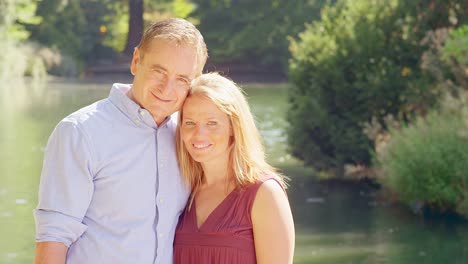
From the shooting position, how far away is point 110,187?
152 inches

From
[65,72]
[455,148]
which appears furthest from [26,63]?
[455,148]

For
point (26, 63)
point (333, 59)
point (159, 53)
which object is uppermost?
point (26, 63)

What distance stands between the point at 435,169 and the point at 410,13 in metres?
3.44

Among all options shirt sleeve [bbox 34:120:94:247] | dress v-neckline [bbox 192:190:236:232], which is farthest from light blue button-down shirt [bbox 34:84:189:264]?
dress v-neckline [bbox 192:190:236:232]

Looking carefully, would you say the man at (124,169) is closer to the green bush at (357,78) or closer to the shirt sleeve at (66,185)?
the shirt sleeve at (66,185)

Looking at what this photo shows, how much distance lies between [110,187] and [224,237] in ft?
1.64

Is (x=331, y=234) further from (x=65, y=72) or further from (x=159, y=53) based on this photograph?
(x=65, y=72)

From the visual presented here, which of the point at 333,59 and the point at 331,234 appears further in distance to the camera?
the point at 333,59

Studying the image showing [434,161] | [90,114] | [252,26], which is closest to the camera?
[90,114]

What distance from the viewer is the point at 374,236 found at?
1076cm

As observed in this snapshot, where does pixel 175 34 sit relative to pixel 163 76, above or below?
above

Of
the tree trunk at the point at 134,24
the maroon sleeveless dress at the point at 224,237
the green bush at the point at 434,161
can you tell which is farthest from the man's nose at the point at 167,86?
the tree trunk at the point at 134,24

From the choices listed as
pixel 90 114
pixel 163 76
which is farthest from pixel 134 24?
pixel 90 114

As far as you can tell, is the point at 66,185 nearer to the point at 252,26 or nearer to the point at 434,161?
the point at 434,161
